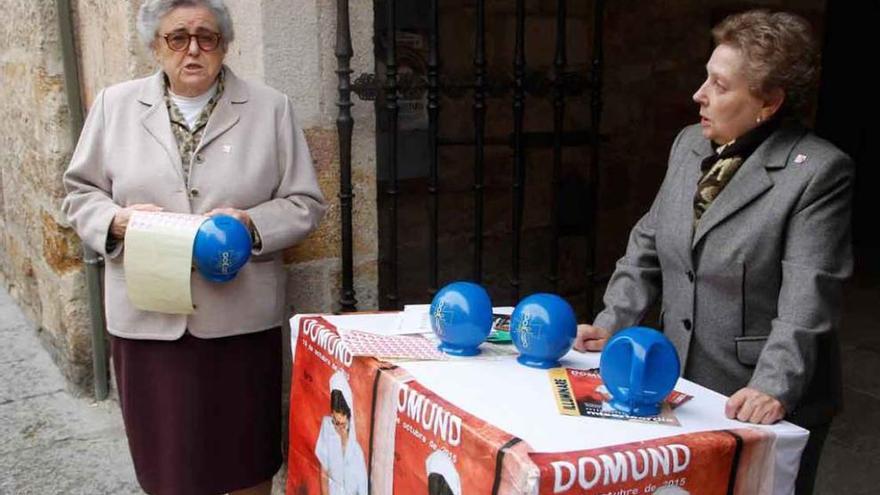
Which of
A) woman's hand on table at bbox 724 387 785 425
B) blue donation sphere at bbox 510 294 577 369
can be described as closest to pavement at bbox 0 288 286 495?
blue donation sphere at bbox 510 294 577 369

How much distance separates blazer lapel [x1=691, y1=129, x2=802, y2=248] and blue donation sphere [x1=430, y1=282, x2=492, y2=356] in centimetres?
49

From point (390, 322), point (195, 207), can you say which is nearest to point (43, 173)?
point (195, 207)

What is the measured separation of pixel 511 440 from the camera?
139 centimetres

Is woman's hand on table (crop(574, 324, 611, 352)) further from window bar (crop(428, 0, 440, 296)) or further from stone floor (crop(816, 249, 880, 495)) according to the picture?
stone floor (crop(816, 249, 880, 495))

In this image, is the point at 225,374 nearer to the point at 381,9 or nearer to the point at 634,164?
the point at 381,9

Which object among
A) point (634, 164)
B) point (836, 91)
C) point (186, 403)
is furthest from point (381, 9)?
point (836, 91)

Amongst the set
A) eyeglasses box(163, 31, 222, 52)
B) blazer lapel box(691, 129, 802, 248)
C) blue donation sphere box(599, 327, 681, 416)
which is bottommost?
blue donation sphere box(599, 327, 681, 416)

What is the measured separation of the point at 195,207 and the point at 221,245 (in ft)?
0.85

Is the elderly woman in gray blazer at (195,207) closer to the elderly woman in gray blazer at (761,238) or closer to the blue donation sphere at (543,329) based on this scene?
the blue donation sphere at (543,329)

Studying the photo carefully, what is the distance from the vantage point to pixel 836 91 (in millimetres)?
6617

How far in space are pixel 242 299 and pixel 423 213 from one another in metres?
2.38

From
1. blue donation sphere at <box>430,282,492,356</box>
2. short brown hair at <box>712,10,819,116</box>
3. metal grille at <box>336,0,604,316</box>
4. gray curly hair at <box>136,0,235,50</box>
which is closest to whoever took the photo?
short brown hair at <box>712,10,819,116</box>

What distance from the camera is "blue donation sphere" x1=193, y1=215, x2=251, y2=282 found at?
201 centimetres

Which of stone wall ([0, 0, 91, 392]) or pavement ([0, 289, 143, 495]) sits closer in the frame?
pavement ([0, 289, 143, 495])
